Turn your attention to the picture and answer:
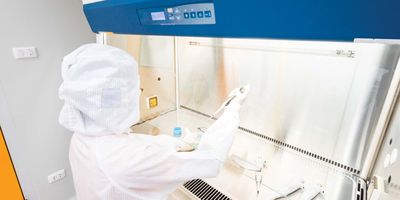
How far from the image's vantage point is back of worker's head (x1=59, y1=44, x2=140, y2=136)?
669 millimetres

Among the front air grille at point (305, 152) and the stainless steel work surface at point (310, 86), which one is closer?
the stainless steel work surface at point (310, 86)

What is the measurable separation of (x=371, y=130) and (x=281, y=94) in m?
0.38

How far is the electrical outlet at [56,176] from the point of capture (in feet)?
5.21

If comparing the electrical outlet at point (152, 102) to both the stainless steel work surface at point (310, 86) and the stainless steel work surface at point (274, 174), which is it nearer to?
the stainless steel work surface at point (310, 86)

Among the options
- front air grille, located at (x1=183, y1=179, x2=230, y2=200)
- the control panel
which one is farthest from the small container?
the control panel

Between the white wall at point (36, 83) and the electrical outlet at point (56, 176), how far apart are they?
3 centimetres

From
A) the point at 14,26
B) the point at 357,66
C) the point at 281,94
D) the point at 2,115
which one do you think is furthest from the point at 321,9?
the point at 2,115

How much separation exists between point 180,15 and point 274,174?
0.81 meters

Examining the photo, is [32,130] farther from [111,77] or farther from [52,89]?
[111,77]

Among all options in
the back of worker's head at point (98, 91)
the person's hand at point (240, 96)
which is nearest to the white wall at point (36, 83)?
the back of worker's head at point (98, 91)

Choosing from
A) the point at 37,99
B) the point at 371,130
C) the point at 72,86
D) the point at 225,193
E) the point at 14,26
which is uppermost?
the point at 14,26

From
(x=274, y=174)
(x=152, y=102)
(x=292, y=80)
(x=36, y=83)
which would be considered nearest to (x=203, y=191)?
(x=274, y=174)

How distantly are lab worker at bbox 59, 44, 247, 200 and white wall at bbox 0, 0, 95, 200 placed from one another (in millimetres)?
883

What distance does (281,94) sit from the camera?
1021mm
